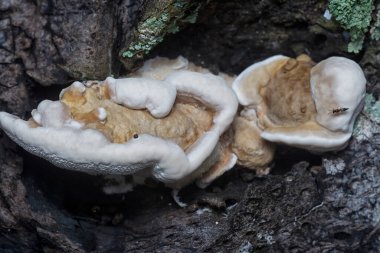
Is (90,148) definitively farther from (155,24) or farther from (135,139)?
(155,24)

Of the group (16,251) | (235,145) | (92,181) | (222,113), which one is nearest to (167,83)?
(222,113)

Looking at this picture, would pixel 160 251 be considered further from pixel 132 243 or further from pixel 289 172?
pixel 289 172

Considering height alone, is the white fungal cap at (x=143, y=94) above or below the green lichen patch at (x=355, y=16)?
below

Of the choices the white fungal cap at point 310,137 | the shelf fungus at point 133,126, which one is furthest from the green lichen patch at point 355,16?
the shelf fungus at point 133,126

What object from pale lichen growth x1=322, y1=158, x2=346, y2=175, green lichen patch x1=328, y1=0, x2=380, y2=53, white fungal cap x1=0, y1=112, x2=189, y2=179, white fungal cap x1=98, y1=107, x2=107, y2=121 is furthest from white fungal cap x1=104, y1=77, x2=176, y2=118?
green lichen patch x1=328, y1=0, x2=380, y2=53

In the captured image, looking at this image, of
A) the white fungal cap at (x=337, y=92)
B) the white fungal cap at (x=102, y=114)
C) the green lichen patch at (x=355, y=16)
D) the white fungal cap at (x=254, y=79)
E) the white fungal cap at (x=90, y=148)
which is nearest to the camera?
the white fungal cap at (x=90, y=148)

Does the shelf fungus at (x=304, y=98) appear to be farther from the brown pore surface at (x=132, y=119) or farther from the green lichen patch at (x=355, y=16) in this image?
the brown pore surface at (x=132, y=119)

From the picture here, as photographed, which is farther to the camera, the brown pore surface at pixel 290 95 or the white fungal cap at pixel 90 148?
the brown pore surface at pixel 290 95
